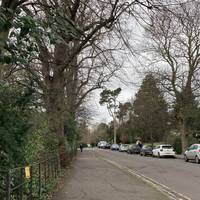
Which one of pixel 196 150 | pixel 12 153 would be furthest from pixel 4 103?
pixel 196 150

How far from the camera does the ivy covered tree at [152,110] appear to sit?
4892 cm

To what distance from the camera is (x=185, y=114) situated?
46.9 m

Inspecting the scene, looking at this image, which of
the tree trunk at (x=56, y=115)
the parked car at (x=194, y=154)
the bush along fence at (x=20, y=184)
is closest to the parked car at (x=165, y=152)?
the parked car at (x=194, y=154)

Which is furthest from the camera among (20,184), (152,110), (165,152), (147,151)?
(152,110)

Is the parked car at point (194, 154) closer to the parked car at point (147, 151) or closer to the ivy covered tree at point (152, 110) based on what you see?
the ivy covered tree at point (152, 110)

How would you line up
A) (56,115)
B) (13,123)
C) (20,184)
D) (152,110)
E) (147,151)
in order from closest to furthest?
(20,184) → (13,123) → (56,115) → (147,151) → (152,110)

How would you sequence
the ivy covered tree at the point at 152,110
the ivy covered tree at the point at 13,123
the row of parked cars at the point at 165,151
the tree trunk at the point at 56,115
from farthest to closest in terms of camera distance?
the ivy covered tree at the point at 152,110
the row of parked cars at the point at 165,151
the tree trunk at the point at 56,115
the ivy covered tree at the point at 13,123

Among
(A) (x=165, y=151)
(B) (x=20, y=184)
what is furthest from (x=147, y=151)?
(B) (x=20, y=184)

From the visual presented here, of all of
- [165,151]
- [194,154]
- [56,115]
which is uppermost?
[56,115]

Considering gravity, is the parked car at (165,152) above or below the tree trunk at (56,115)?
below

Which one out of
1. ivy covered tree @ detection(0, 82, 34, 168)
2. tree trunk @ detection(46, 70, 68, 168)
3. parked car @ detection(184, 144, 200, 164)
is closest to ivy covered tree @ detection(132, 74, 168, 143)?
parked car @ detection(184, 144, 200, 164)

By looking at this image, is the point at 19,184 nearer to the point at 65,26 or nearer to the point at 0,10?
the point at 65,26

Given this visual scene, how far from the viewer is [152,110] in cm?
5903

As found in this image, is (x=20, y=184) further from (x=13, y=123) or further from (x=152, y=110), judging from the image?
(x=152, y=110)
